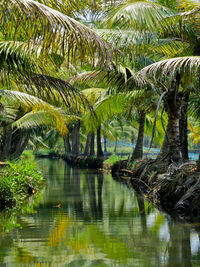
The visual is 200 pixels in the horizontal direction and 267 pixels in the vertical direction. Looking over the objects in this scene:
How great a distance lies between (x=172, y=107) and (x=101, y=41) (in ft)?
26.9

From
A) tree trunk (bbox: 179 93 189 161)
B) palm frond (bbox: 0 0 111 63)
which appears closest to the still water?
palm frond (bbox: 0 0 111 63)

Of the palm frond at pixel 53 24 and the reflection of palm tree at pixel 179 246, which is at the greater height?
the palm frond at pixel 53 24

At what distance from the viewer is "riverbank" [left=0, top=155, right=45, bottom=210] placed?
441 inches

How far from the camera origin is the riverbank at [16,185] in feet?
36.8

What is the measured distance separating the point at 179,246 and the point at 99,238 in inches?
50.7

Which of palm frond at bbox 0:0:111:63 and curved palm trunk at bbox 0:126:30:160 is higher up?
palm frond at bbox 0:0:111:63

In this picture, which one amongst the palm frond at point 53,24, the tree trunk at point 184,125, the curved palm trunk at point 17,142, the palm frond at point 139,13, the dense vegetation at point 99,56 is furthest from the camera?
the curved palm trunk at point 17,142

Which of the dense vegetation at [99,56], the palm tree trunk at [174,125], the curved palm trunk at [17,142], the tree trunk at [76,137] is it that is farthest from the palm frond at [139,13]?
the tree trunk at [76,137]

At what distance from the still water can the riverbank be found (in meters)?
0.79

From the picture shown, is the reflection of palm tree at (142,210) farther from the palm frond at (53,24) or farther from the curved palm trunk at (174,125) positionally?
the palm frond at (53,24)

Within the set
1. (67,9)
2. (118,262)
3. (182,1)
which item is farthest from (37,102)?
(118,262)

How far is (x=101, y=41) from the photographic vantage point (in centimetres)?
599

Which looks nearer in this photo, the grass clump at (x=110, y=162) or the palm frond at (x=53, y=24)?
the palm frond at (x=53, y=24)

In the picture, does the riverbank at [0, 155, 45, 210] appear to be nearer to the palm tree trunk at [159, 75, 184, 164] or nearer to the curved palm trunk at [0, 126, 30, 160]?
the palm tree trunk at [159, 75, 184, 164]
